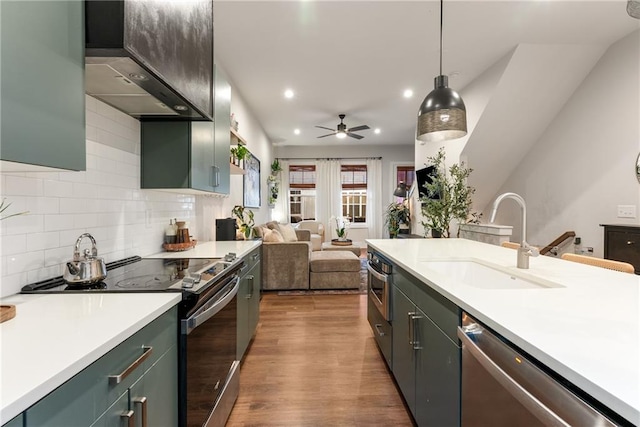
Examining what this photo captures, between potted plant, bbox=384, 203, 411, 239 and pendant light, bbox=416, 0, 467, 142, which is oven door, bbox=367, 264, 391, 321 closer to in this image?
pendant light, bbox=416, 0, 467, 142

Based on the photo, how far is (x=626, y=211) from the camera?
10.6ft

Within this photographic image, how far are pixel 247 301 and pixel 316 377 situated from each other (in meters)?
0.74

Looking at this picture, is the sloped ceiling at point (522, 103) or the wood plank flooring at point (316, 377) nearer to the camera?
the wood plank flooring at point (316, 377)

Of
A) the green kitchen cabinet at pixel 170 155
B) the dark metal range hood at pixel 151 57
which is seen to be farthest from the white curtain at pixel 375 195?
the dark metal range hood at pixel 151 57

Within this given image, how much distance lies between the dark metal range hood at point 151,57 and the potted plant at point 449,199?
3677 millimetres

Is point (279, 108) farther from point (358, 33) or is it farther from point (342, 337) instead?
point (342, 337)

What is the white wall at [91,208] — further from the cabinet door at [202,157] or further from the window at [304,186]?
the window at [304,186]

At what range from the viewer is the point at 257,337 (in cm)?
287

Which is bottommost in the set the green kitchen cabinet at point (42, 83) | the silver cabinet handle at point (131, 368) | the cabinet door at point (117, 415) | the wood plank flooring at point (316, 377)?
the wood plank flooring at point (316, 377)

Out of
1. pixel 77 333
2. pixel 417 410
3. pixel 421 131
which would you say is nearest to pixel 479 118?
pixel 421 131

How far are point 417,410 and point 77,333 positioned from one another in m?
1.50

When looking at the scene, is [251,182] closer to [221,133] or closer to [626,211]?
[221,133]

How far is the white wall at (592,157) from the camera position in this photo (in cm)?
323

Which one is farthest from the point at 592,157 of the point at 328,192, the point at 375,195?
the point at 328,192
